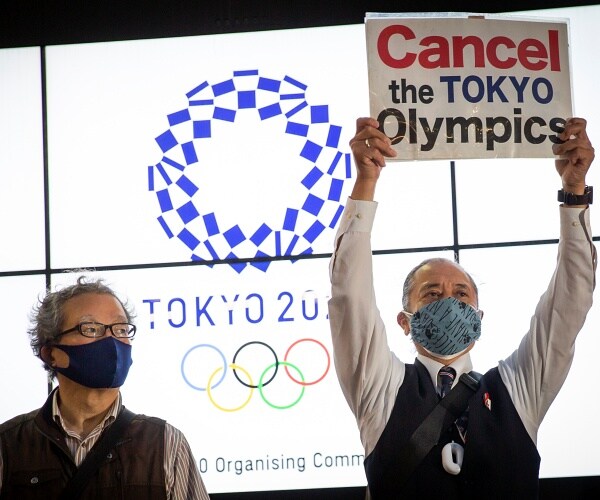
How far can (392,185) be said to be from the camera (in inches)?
183

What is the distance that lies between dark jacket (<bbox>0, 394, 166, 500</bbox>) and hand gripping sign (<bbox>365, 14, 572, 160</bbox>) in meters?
1.13

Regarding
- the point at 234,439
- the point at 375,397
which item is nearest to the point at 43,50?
the point at 234,439

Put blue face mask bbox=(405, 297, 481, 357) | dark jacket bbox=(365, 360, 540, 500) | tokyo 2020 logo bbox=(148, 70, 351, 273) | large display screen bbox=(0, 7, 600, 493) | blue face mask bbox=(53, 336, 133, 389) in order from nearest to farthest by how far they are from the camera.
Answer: dark jacket bbox=(365, 360, 540, 500), blue face mask bbox=(405, 297, 481, 357), blue face mask bbox=(53, 336, 133, 389), large display screen bbox=(0, 7, 600, 493), tokyo 2020 logo bbox=(148, 70, 351, 273)

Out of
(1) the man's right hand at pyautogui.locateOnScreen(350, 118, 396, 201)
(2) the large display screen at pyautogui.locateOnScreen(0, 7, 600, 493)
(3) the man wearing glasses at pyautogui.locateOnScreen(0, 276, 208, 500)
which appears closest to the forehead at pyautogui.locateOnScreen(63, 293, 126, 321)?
(3) the man wearing glasses at pyautogui.locateOnScreen(0, 276, 208, 500)

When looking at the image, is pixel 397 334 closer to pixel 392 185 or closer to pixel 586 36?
pixel 392 185

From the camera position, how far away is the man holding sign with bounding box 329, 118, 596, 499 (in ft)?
9.02

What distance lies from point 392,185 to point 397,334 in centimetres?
68

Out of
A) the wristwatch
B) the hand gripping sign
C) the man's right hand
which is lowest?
the wristwatch

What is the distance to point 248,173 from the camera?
473 centimetres

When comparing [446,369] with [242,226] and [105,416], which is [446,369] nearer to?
[105,416]

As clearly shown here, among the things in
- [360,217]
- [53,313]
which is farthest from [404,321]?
[53,313]

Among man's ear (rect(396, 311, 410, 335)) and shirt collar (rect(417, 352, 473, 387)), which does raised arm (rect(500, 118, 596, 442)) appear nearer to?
shirt collar (rect(417, 352, 473, 387))

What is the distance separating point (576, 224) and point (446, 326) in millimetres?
463

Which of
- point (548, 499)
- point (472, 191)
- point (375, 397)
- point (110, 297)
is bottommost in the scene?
point (548, 499)
